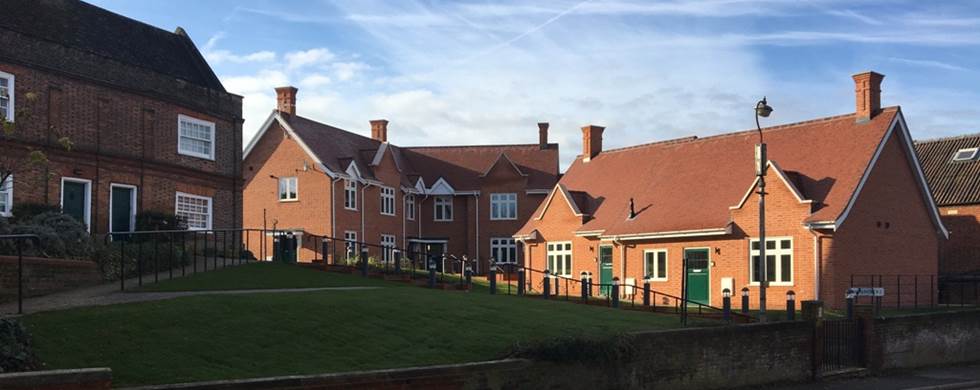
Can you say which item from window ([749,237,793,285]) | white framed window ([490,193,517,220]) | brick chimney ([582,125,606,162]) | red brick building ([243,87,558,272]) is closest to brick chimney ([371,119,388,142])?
red brick building ([243,87,558,272])

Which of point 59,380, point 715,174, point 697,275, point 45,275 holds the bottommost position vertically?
point 697,275

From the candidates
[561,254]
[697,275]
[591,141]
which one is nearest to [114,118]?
[561,254]

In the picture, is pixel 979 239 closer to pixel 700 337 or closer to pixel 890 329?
pixel 890 329

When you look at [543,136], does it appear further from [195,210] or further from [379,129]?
[195,210]

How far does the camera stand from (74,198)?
2583 centimetres

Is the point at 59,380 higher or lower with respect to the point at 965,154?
lower

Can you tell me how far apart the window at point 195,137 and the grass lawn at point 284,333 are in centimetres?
1314

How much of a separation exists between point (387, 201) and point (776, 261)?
23.4 m

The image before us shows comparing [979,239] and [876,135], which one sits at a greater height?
[876,135]

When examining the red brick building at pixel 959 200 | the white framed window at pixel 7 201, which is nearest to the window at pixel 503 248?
the red brick building at pixel 959 200

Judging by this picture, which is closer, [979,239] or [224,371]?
[224,371]

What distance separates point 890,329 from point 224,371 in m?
16.0

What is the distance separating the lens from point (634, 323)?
64.5ft

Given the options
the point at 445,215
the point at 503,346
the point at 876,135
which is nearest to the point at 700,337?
the point at 503,346
